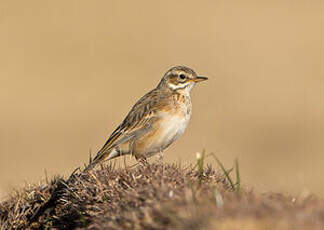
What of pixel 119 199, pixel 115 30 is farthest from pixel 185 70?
pixel 115 30

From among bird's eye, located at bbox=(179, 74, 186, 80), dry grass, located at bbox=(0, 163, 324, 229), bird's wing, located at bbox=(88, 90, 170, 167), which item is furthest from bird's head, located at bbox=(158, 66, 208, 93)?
dry grass, located at bbox=(0, 163, 324, 229)

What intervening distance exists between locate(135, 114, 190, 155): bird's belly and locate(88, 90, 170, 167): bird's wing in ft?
0.45

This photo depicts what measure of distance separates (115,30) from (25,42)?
246 inches

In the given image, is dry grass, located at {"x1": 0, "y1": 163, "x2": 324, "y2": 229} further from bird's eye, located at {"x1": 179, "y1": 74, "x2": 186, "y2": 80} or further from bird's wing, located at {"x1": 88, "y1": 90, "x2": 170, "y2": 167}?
bird's eye, located at {"x1": 179, "y1": 74, "x2": 186, "y2": 80}

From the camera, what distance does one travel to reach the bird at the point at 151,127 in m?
10.1

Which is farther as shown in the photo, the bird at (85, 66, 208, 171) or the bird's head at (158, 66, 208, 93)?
the bird's head at (158, 66, 208, 93)

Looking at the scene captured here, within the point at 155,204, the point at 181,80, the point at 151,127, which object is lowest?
the point at 155,204

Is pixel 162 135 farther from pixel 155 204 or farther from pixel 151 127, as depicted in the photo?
pixel 155 204

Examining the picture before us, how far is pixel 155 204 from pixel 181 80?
635cm

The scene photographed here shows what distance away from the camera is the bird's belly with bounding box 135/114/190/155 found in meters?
10.1

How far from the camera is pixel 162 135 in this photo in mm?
10156

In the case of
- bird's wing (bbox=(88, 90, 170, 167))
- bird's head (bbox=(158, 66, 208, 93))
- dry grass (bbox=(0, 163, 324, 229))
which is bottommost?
dry grass (bbox=(0, 163, 324, 229))

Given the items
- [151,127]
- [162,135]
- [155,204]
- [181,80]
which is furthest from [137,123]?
[155,204]

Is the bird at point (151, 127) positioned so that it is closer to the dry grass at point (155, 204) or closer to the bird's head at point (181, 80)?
the bird's head at point (181, 80)
